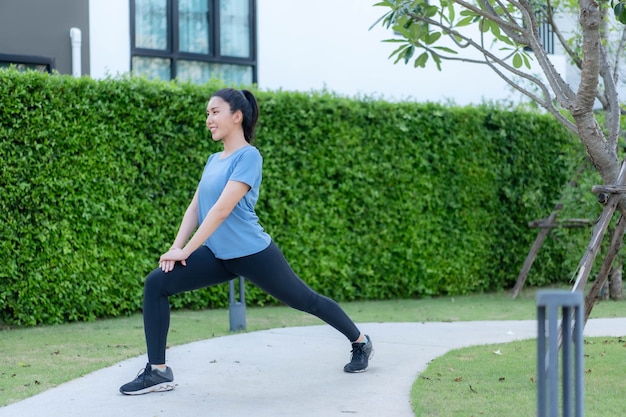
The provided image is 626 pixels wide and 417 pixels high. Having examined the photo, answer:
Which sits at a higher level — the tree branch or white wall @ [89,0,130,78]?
white wall @ [89,0,130,78]

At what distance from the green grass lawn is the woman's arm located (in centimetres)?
117

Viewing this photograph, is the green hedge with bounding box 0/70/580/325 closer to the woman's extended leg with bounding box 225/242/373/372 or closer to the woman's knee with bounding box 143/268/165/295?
the woman's knee with bounding box 143/268/165/295

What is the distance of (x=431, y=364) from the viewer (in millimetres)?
6164

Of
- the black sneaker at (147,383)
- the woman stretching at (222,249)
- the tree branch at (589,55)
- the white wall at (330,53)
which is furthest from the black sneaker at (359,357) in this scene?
the white wall at (330,53)

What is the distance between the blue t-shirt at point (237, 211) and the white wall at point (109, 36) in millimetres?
7802

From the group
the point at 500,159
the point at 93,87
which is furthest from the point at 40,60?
the point at 500,159

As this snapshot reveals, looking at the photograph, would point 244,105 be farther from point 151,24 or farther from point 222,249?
point 151,24

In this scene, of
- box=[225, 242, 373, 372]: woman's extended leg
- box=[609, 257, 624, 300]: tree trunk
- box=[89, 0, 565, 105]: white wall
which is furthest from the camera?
box=[89, 0, 565, 105]: white wall

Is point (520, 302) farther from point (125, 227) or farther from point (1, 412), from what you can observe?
point (1, 412)

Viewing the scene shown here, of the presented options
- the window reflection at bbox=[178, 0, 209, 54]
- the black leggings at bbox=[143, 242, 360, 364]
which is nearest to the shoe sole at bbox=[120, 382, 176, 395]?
the black leggings at bbox=[143, 242, 360, 364]

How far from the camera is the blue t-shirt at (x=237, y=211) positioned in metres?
5.18

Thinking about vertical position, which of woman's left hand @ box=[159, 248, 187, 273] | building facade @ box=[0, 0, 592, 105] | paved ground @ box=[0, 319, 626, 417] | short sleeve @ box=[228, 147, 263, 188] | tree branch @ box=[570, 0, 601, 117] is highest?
building facade @ box=[0, 0, 592, 105]

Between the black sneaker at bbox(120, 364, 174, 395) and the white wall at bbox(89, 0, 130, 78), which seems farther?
the white wall at bbox(89, 0, 130, 78)

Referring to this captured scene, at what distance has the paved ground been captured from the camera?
190 inches
